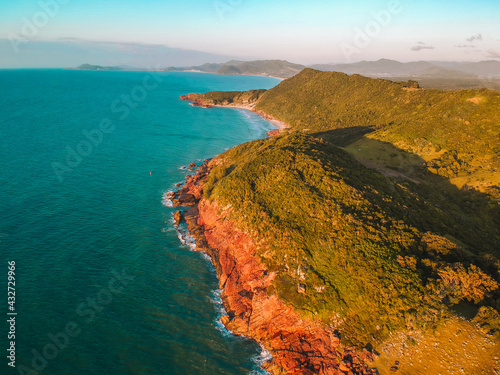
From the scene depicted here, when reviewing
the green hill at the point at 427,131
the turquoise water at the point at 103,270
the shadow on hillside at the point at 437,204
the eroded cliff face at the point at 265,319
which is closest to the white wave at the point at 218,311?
the turquoise water at the point at 103,270

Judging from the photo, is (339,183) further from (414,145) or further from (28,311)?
(28,311)

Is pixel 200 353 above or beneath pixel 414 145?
beneath

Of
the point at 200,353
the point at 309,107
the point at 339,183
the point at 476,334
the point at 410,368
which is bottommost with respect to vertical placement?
the point at 200,353

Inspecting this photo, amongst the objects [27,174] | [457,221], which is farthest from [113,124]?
[457,221]

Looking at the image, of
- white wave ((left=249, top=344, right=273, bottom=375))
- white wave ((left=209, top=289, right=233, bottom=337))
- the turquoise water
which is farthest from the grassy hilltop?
the turquoise water

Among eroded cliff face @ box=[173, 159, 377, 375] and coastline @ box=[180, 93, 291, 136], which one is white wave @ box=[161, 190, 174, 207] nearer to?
eroded cliff face @ box=[173, 159, 377, 375]

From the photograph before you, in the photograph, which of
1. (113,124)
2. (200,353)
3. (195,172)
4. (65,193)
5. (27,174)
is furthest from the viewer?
(113,124)

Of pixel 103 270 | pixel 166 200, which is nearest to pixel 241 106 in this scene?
pixel 166 200
